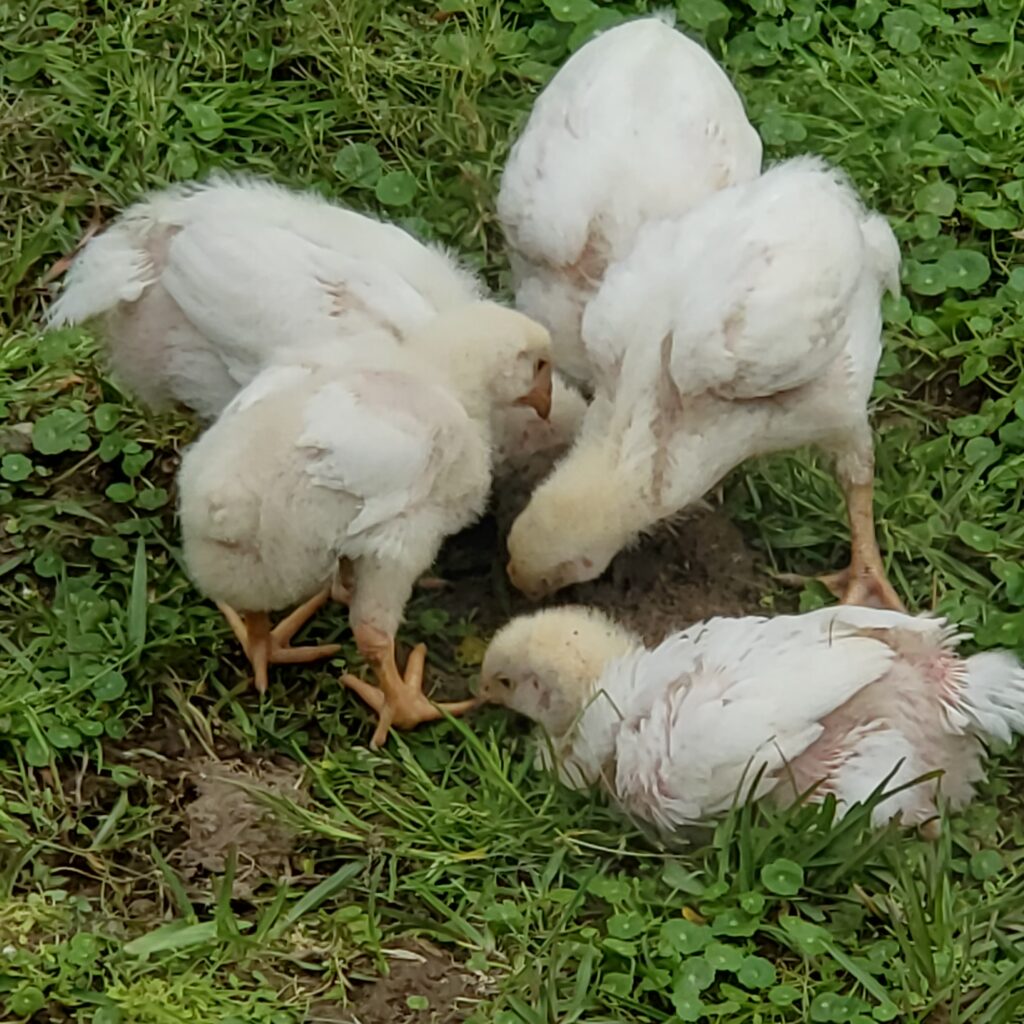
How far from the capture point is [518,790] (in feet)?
10.5

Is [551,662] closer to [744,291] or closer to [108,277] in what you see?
[744,291]

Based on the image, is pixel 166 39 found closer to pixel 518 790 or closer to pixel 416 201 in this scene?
pixel 416 201

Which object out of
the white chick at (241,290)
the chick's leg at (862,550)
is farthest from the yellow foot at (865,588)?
the white chick at (241,290)

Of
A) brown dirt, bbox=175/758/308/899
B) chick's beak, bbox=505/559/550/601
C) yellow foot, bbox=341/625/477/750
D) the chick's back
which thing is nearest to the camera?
the chick's back

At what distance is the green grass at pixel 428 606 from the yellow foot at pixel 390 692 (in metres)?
0.06

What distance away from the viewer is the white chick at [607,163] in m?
3.48

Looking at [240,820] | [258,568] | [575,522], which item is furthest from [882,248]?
[240,820]

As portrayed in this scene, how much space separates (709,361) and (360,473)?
2.27 ft

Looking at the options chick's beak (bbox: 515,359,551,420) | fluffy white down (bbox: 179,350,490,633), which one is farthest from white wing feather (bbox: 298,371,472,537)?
chick's beak (bbox: 515,359,551,420)

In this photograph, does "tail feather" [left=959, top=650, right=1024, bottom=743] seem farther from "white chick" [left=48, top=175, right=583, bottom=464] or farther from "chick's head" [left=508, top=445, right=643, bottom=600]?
"white chick" [left=48, top=175, right=583, bottom=464]

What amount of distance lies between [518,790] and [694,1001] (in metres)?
0.56

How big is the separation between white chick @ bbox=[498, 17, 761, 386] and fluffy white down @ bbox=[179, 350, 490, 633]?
19.6 inches

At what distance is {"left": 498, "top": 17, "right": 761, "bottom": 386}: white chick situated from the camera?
3.48m

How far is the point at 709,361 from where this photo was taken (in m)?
3.15
